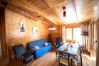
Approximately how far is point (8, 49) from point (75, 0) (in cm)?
339

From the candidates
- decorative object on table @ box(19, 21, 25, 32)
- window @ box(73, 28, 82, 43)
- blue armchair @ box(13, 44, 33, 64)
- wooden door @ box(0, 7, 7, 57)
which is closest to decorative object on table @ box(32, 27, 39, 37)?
decorative object on table @ box(19, 21, 25, 32)

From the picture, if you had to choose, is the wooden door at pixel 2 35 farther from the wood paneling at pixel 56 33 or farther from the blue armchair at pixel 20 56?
the wood paneling at pixel 56 33

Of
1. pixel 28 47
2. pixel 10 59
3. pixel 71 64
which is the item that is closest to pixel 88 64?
pixel 71 64

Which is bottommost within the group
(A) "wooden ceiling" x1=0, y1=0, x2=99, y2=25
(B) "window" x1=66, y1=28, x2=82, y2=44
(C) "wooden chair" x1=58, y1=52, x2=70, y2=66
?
(C) "wooden chair" x1=58, y1=52, x2=70, y2=66

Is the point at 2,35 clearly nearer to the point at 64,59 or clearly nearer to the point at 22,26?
the point at 22,26

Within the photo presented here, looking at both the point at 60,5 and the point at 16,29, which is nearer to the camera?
the point at 60,5

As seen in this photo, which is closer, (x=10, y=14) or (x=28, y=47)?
(x=10, y=14)

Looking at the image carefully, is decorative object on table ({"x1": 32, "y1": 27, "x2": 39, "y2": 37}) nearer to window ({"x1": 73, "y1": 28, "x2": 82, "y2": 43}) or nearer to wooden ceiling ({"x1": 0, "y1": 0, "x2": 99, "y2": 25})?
wooden ceiling ({"x1": 0, "y1": 0, "x2": 99, "y2": 25})

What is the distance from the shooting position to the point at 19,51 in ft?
12.5

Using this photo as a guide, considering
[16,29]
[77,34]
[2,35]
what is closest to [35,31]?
[16,29]

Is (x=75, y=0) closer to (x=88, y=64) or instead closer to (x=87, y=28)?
(x=88, y=64)

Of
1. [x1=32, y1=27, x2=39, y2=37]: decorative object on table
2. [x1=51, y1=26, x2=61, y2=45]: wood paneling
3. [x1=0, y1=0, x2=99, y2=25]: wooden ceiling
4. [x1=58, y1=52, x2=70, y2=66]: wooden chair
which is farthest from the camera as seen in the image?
[x1=51, y1=26, x2=61, y2=45]: wood paneling

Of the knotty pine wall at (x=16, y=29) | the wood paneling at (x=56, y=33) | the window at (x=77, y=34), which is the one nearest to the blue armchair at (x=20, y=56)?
the knotty pine wall at (x=16, y=29)

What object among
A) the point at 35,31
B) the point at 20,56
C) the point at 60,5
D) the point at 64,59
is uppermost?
the point at 60,5
